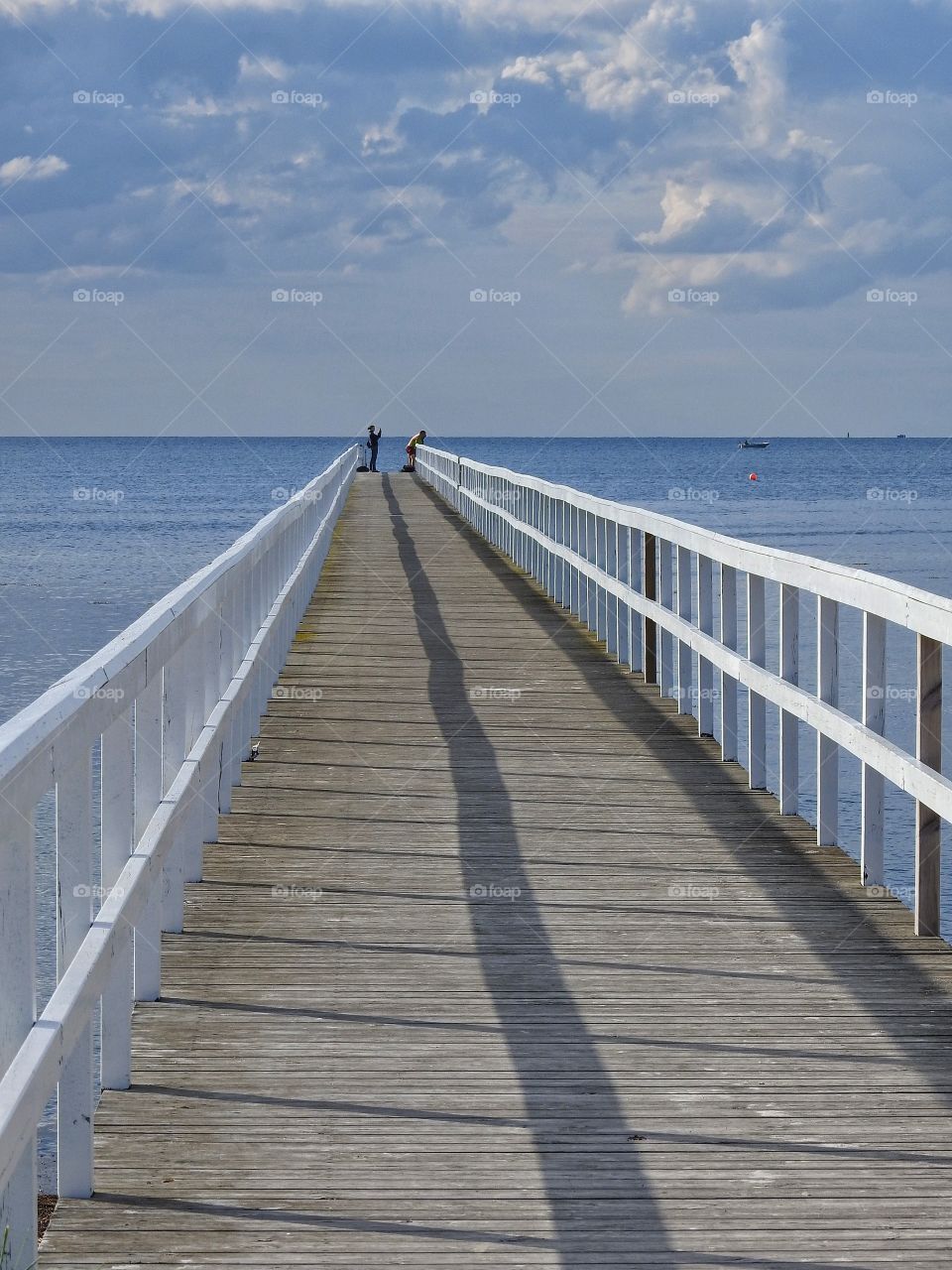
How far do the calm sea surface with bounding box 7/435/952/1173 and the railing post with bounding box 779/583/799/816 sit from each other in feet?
2.05

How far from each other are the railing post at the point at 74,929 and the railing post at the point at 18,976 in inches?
12.8

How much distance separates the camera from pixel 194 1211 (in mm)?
3982

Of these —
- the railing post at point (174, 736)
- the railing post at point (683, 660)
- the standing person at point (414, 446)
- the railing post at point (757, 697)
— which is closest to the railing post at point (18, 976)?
the railing post at point (174, 736)

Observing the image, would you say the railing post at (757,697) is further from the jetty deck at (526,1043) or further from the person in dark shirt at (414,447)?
the person in dark shirt at (414,447)

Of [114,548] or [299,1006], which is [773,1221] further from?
[114,548]

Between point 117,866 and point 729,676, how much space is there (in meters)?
5.34

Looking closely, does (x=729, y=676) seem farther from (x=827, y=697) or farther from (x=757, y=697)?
(x=827, y=697)

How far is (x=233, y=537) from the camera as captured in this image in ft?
222

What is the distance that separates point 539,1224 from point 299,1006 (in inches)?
66.4

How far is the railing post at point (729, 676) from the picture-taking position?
9.35 metres

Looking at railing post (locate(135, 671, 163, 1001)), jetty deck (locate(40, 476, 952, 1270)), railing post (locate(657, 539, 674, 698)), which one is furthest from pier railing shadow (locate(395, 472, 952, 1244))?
railing post (locate(135, 671, 163, 1001))

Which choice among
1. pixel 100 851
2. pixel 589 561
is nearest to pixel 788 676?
pixel 100 851

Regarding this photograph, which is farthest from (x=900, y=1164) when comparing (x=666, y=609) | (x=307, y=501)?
(x=307, y=501)

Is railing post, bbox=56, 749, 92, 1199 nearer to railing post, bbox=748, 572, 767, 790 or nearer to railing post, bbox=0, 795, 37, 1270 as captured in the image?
railing post, bbox=0, 795, 37, 1270
